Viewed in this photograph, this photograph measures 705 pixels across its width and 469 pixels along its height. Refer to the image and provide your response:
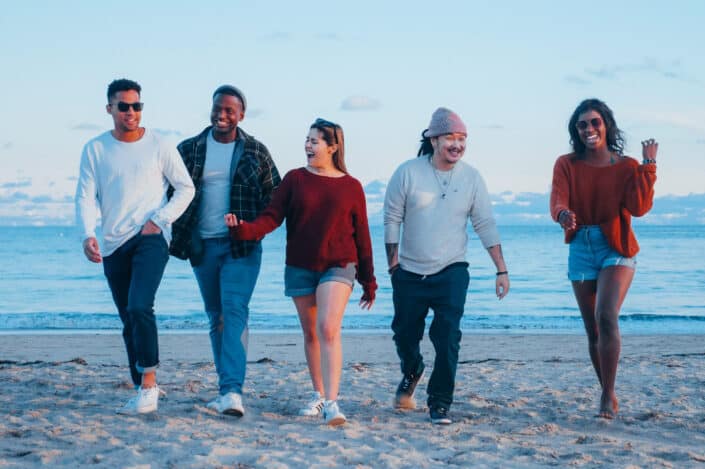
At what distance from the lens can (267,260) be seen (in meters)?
46.3

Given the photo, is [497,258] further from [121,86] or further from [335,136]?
[121,86]

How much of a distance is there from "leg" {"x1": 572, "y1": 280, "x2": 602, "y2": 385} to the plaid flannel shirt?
2.12 metres

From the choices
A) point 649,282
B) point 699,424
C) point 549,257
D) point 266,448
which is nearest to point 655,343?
point 699,424

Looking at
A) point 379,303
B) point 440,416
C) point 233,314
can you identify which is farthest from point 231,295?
point 379,303

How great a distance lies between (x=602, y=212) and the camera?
5.59 metres

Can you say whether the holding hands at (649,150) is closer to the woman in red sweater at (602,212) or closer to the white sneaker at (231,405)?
the woman in red sweater at (602,212)

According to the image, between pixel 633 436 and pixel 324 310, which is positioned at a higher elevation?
pixel 324 310

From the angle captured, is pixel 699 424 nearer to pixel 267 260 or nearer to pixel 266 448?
pixel 266 448

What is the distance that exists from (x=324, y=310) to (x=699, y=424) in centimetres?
252

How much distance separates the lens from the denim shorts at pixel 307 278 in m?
5.38

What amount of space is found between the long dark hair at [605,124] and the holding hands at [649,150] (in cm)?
20

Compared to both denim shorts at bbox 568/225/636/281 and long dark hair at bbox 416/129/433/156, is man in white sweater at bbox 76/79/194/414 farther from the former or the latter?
denim shorts at bbox 568/225/636/281

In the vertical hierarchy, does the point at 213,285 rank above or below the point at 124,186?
below

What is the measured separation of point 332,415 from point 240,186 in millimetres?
1550
